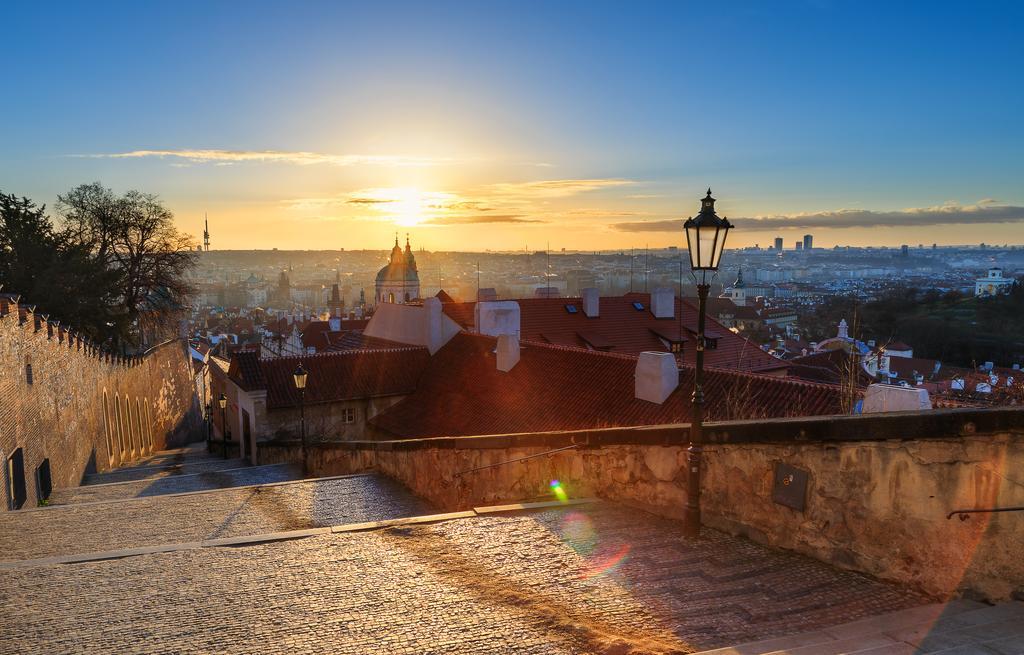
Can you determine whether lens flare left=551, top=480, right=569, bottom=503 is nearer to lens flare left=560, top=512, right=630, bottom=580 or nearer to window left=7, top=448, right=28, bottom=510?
lens flare left=560, top=512, right=630, bottom=580

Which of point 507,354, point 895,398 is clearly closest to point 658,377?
point 895,398

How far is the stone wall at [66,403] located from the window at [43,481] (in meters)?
0.10

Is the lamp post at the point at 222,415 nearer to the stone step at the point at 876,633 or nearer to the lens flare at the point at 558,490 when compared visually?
the lens flare at the point at 558,490

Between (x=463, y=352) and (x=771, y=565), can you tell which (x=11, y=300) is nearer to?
(x=463, y=352)

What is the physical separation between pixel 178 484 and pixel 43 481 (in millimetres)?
2939

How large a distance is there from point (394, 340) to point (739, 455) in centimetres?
2006

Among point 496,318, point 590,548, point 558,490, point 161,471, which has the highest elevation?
point 496,318

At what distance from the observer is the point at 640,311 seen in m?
28.0

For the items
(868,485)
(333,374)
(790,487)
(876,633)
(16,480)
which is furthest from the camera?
(333,374)

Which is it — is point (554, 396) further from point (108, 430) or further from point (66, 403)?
point (108, 430)

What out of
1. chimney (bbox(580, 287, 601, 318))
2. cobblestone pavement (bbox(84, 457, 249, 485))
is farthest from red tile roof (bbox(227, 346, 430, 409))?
chimney (bbox(580, 287, 601, 318))

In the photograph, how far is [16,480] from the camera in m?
11.6

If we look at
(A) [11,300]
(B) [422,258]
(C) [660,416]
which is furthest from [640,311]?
(B) [422,258]

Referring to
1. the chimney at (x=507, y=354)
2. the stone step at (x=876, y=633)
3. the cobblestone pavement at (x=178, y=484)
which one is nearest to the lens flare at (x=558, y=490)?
the stone step at (x=876, y=633)
